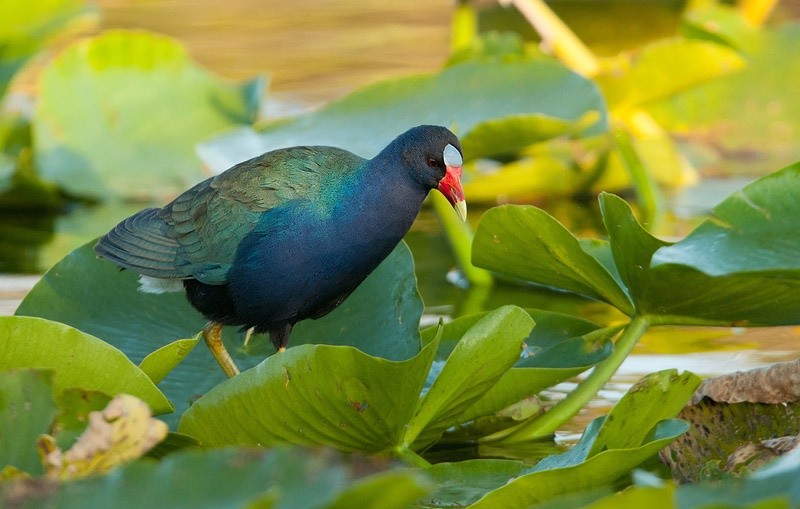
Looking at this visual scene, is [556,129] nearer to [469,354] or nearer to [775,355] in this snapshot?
[775,355]

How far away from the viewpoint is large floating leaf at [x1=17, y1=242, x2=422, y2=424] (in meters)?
2.23

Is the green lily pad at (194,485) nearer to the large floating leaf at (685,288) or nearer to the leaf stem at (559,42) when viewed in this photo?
the large floating leaf at (685,288)

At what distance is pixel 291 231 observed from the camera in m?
2.20

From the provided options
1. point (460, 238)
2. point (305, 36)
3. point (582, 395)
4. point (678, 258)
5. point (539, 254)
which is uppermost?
point (678, 258)

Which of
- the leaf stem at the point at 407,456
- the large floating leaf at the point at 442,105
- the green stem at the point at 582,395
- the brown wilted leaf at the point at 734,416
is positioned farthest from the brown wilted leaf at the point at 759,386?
the large floating leaf at the point at 442,105

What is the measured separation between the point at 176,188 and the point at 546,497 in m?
2.74

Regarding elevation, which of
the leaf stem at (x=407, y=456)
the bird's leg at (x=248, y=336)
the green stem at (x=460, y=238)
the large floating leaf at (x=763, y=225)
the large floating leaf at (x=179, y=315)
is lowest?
the green stem at (x=460, y=238)

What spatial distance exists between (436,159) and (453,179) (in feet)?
0.14

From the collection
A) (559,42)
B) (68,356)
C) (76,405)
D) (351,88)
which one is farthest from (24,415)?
(351,88)

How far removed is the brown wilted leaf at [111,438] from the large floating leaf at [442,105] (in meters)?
1.72

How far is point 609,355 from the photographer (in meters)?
2.20

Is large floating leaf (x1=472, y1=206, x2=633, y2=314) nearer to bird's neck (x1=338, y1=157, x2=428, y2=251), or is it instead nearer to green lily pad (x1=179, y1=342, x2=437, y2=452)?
bird's neck (x1=338, y1=157, x2=428, y2=251)

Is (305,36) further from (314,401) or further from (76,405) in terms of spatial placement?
(76,405)

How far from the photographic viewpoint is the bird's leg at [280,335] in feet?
7.50
